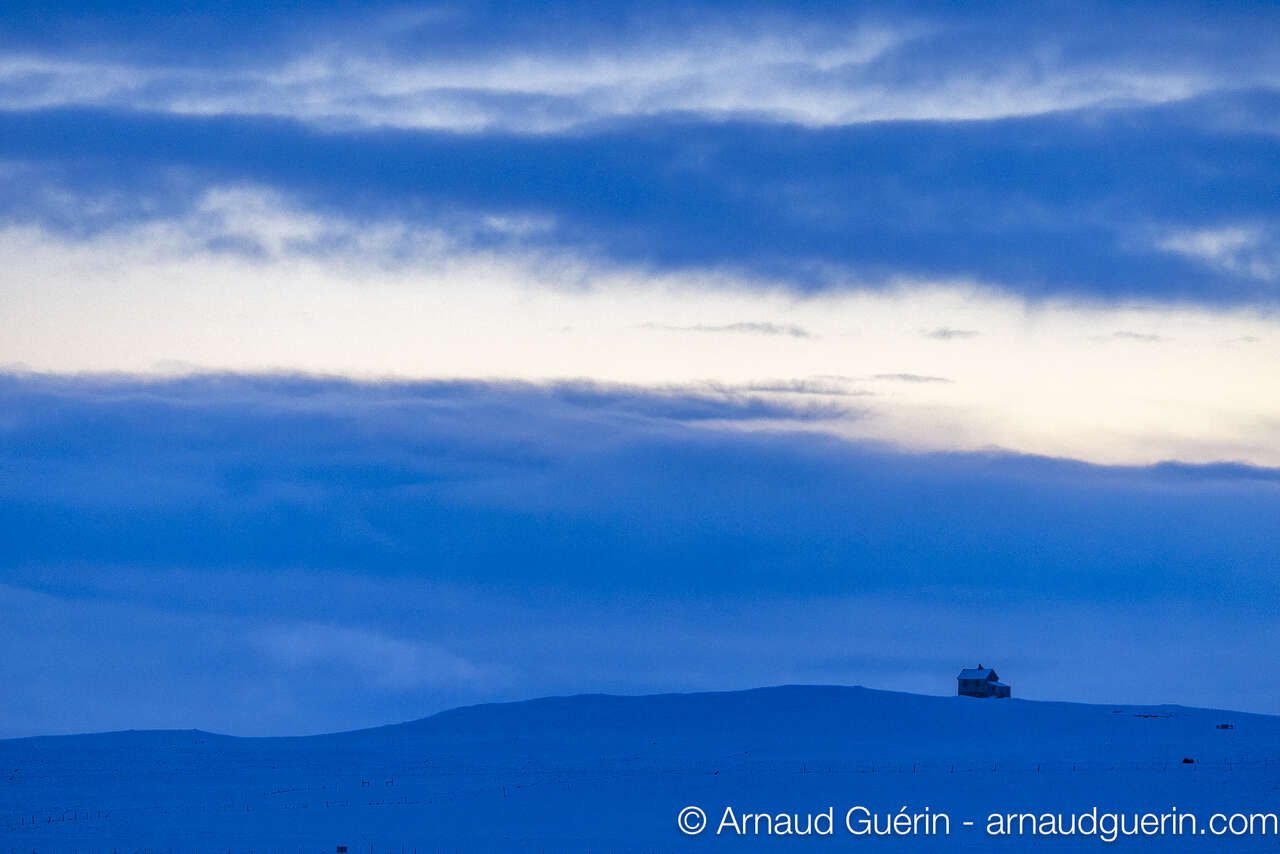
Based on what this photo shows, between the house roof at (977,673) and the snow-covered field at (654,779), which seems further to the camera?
the house roof at (977,673)

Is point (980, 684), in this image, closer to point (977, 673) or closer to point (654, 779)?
point (977, 673)

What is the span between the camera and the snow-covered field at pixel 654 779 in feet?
144

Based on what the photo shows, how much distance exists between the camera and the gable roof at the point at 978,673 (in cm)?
10306

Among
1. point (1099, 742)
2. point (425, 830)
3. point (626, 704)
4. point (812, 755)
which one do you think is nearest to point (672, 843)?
point (425, 830)

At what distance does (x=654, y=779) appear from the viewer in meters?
56.5

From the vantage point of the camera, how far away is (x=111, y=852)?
136 ft

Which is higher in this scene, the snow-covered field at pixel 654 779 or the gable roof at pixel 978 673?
the gable roof at pixel 978 673

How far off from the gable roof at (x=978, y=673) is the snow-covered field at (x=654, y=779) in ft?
24.8

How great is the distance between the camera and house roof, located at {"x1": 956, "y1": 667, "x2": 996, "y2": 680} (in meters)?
103

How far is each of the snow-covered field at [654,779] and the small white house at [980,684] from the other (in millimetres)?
6451

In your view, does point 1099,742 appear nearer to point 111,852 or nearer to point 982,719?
point 982,719

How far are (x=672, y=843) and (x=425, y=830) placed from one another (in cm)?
777

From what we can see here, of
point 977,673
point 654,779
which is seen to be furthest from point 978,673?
point 654,779

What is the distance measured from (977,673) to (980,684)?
1.20 m
